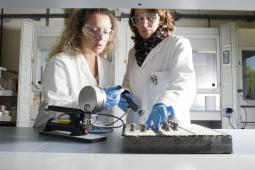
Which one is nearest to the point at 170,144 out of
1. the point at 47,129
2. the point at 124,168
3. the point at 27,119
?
the point at 124,168

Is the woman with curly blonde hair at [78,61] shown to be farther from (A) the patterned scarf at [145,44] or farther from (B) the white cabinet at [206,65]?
(B) the white cabinet at [206,65]

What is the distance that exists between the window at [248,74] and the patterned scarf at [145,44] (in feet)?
9.12

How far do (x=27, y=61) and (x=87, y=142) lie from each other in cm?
288

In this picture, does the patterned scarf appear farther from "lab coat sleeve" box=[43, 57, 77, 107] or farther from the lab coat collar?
"lab coat sleeve" box=[43, 57, 77, 107]

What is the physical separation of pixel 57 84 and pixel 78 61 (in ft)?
0.61

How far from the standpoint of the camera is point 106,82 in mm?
1323

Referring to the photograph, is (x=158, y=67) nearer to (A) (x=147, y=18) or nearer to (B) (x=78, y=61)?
(A) (x=147, y=18)

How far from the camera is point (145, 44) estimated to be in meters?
1.34

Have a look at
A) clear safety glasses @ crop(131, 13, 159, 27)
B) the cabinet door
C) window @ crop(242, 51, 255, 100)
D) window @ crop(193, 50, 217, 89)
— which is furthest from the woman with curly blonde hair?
window @ crop(242, 51, 255, 100)

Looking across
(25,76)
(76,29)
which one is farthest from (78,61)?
(25,76)

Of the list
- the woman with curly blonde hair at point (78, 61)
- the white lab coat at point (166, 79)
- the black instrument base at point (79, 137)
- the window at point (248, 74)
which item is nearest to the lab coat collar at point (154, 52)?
the white lab coat at point (166, 79)

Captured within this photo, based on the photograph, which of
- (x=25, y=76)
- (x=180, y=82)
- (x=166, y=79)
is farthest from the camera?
(x=25, y=76)

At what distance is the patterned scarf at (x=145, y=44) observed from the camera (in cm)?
131

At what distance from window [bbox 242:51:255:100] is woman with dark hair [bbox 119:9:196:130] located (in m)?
2.71
